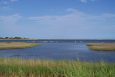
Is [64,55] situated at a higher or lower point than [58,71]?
lower

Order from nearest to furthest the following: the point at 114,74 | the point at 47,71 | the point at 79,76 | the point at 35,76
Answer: the point at 79,76, the point at 114,74, the point at 35,76, the point at 47,71

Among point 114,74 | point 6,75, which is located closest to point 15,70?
point 6,75

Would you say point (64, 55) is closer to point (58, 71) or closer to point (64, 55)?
point (64, 55)

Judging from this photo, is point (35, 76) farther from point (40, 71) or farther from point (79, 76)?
point (79, 76)

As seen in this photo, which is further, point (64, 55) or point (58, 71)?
point (64, 55)

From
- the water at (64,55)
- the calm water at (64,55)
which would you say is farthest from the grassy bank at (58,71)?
the calm water at (64,55)

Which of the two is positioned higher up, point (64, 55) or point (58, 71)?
point (58, 71)

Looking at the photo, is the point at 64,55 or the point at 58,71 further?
the point at 64,55

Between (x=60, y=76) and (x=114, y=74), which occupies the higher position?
(x=114, y=74)

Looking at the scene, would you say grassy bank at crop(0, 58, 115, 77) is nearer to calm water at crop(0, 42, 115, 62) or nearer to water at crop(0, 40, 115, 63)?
water at crop(0, 40, 115, 63)

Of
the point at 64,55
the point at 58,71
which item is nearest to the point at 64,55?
the point at 64,55

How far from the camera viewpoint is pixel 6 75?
31.3 ft

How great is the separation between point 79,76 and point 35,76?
4141 millimetres

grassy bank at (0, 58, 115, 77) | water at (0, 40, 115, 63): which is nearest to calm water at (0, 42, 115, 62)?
water at (0, 40, 115, 63)
